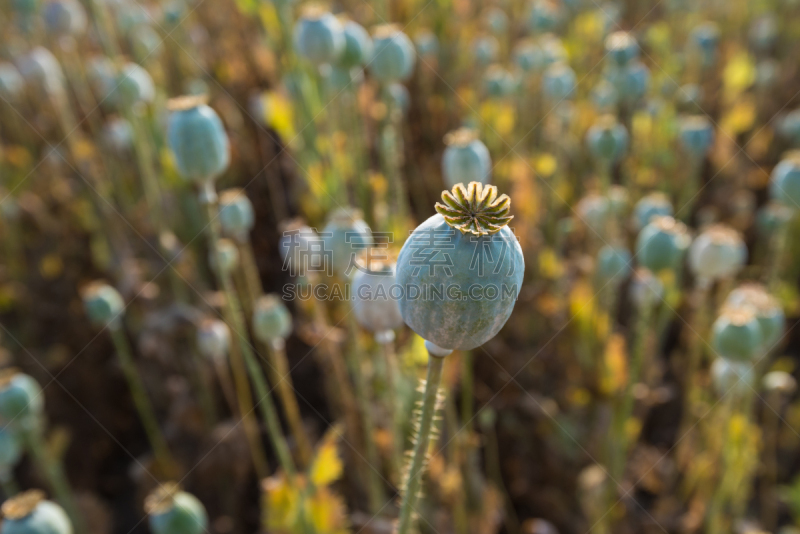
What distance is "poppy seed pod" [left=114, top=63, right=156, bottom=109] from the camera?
1.59 metres

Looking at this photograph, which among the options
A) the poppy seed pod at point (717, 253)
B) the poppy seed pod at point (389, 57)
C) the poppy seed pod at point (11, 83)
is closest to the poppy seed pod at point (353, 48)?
the poppy seed pod at point (389, 57)

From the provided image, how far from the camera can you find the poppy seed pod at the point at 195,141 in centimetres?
89

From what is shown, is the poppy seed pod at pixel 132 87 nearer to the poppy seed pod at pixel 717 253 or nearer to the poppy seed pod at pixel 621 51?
the poppy seed pod at pixel 621 51

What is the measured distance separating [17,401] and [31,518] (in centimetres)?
37

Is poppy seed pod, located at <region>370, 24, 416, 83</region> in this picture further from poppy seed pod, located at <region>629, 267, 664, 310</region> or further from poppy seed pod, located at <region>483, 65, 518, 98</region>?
poppy seed pod, located at <region>629, 267, 664, 310</region>

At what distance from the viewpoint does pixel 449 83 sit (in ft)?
8.16

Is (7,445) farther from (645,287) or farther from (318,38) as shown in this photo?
(645,287)

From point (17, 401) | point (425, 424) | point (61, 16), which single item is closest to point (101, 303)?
point (17, 401)

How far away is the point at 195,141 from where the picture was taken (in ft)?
2.94

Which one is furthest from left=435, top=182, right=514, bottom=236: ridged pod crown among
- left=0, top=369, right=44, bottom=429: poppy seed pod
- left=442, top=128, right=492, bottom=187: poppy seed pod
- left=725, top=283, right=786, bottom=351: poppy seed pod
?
left=0, top=369, right=44, bottom=429: poppy seed pod

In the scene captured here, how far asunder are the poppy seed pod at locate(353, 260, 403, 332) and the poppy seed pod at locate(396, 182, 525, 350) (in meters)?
0.38

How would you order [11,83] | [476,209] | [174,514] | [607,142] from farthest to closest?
[11,83] < [607,142] < [174,514] < [476,209]

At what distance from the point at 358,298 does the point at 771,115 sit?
2.53m

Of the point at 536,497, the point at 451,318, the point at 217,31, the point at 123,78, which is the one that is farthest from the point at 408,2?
the point at 451,318
